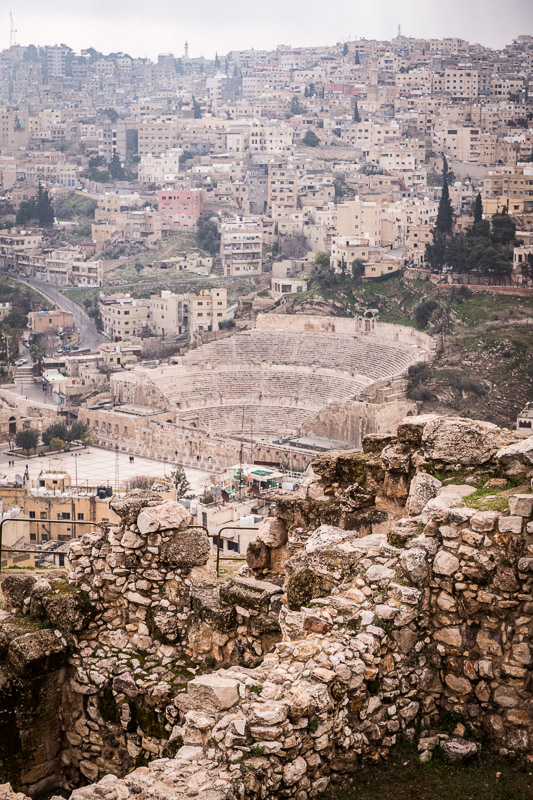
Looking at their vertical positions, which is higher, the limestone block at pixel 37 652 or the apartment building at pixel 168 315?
the limestone block at pixel 37 652

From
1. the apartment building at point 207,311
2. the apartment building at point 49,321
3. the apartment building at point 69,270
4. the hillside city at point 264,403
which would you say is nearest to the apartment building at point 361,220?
the hillside city at point 264,403

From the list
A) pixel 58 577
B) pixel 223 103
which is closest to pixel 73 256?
pixel 223 103

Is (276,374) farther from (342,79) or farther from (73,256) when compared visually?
(342,79)

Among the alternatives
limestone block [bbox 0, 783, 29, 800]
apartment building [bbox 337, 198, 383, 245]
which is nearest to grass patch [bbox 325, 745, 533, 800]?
limestone block [bbox 0, 783, 29, 800]

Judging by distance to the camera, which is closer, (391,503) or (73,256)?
(391,503)

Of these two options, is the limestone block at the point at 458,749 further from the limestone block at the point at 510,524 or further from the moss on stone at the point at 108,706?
the moss on stone at the point at 108,706

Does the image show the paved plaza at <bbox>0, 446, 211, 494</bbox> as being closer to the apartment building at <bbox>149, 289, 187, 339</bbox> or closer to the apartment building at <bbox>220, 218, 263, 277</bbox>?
the apartment building at <bbox>149, 289, 187, 339</bbox>
